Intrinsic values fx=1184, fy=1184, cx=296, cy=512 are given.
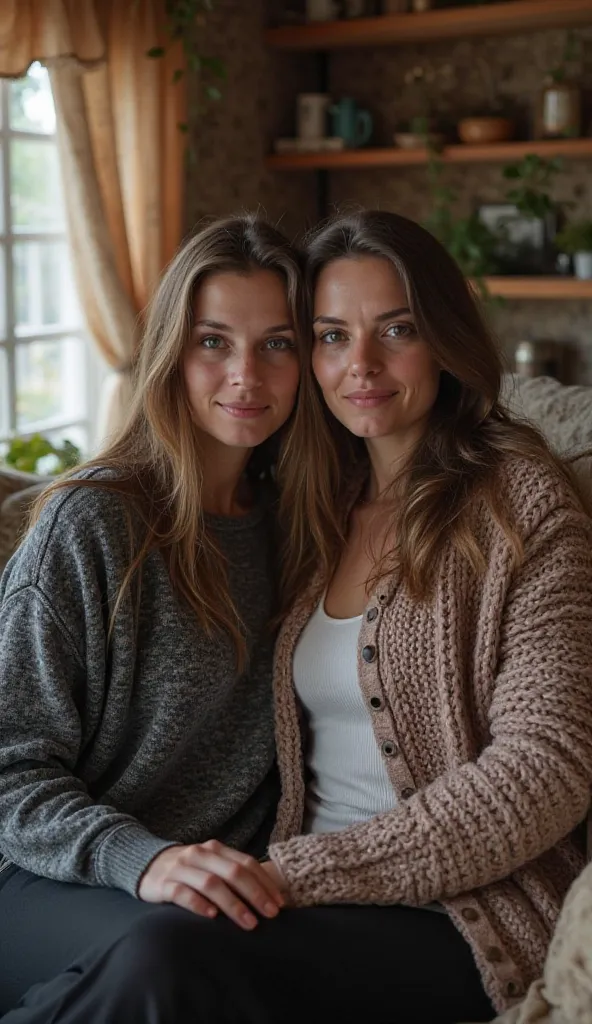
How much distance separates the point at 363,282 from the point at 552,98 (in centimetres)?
244

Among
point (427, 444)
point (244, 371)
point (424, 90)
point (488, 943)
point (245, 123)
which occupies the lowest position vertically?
point (488, 943)

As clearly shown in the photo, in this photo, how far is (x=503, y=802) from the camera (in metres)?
1.37

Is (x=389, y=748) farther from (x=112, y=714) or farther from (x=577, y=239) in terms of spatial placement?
(x=577, y=239)

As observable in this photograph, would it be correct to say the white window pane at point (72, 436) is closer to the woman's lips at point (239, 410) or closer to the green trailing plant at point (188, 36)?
the green trailing plant at point (188, 36)

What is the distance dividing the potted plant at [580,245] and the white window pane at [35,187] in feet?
5.18

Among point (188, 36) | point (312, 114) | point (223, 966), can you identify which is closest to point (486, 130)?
point (312, 114)

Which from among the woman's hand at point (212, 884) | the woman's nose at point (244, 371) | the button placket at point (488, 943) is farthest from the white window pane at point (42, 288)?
the button placket at point (488, 943)

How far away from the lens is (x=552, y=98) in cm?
377

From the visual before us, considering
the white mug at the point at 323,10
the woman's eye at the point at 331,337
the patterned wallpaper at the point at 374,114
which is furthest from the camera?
the white mug at the point at 323,10

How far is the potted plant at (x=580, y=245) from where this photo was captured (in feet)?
12.3

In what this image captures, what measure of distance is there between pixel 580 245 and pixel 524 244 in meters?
0.31

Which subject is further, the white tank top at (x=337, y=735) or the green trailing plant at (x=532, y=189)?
the green trailing plant at (x=532, y=189)

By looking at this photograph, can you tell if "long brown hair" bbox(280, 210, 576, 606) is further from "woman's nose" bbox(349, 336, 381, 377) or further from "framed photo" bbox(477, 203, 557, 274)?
"framed photo" bbox(477, 203, 557, 274)

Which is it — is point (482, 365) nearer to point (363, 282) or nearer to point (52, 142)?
point (363, 282)
